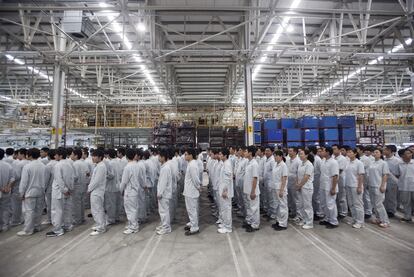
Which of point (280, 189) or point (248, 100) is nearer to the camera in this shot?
point (280, 189)

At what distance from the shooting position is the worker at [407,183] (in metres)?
6.41

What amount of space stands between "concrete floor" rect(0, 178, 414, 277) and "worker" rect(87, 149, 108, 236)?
1.02 ft

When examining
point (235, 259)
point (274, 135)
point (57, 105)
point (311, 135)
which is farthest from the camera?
point (57, 105)

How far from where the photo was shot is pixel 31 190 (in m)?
5.80

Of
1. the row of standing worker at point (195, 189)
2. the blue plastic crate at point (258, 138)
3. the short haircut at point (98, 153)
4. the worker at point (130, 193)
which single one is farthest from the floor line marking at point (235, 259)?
the blue plastic crate at point (258, 138)

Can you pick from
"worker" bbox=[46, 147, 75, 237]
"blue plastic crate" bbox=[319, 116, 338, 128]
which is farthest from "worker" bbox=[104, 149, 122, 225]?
"blue plastic crate" bbox=[319, 116, 338, 128]

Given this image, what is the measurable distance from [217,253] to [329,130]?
7727mm

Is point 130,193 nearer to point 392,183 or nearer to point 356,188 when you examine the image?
point 356,188

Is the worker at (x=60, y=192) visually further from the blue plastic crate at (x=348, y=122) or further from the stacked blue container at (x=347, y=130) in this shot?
the blue plastic crate at (x=348, y=122)

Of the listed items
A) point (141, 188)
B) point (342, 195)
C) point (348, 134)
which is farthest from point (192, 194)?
point (348, 134)

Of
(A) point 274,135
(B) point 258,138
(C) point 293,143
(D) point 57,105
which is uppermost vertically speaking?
(D) point 57,105

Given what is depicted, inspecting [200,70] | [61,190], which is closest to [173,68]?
[200,70]

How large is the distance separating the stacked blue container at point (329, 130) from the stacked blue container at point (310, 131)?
263 millimetres

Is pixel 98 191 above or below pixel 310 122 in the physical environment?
below
